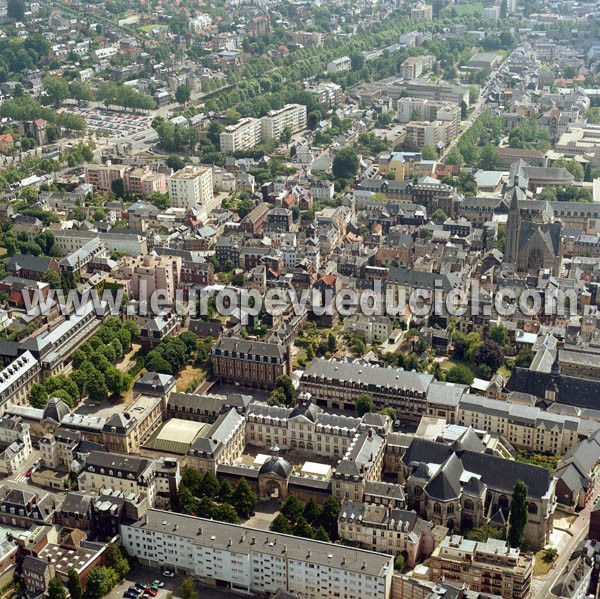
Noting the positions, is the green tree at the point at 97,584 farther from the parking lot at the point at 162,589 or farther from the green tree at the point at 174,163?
the green tree at the point at 174,163

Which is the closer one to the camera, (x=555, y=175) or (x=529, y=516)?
(x=529, y=516)

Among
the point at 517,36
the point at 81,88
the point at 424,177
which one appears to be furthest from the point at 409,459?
the point at 517,36

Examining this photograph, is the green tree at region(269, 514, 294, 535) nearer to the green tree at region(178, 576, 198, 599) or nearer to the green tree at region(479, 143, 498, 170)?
the green tree at region(178, 576, 198, 599)

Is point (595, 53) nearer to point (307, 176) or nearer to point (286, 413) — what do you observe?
point (307, 176)

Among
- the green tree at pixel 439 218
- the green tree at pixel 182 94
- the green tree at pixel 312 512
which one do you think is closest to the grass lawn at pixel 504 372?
the green tree at pixel 312 512

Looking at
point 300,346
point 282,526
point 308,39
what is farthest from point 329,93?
point 282,526

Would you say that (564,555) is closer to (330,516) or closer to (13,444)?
(330,516)

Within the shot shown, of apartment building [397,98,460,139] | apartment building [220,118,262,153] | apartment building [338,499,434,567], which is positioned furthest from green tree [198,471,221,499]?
apartment building [397,98,460,139]
